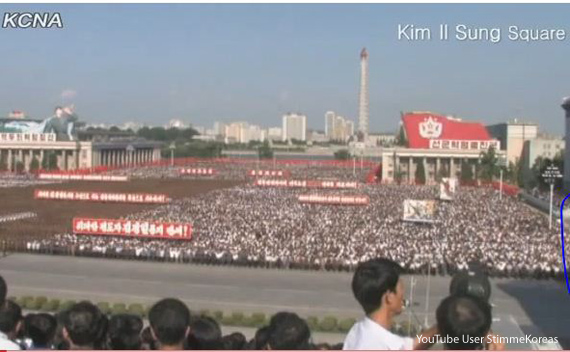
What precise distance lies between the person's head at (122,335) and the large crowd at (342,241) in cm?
1261

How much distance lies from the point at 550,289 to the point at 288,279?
21.1ft

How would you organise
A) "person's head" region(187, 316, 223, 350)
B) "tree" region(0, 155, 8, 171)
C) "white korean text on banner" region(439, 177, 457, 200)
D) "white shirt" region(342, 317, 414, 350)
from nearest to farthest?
"white shirt" region(342, 317, 414, 350) < "person's head" region(187, 316, 223, 350) < "white korean text on banner" region(439, 177, 457, 200) < "tree" region(0, 155, 8, 171)

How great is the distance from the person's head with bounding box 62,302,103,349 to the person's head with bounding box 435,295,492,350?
66.7 inches

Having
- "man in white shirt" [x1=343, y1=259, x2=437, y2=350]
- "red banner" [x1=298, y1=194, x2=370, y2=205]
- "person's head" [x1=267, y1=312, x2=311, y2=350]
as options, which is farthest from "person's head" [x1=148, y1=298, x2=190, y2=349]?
"red banner" [x1=298, y1=194, x2=370, y2=205]

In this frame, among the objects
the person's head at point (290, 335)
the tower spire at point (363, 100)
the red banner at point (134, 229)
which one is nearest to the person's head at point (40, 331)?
the person's head at point (290, 335)

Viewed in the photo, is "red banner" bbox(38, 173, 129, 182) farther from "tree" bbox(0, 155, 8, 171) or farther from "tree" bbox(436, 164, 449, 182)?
"tree" bbox(436, 164, 449, 182)

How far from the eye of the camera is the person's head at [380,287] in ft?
10.2

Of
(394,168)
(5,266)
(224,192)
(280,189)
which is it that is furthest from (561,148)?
(5,266)

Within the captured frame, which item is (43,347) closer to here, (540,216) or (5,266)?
(5,266)

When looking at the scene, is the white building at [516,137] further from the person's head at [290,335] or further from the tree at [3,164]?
the person's head at [290,335]

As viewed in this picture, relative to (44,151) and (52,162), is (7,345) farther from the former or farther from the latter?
(44,151)

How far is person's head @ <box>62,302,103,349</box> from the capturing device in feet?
11.2

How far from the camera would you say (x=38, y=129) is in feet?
221

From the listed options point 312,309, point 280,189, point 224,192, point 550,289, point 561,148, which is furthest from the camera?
point 561,148
